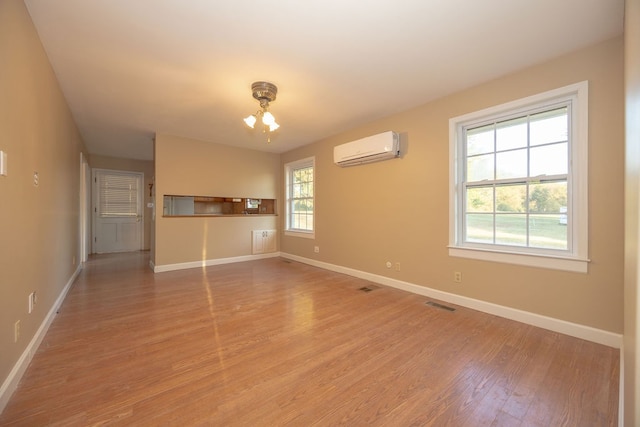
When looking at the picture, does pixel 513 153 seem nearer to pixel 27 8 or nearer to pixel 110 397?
pixel 110 397

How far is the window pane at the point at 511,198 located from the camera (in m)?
2.57

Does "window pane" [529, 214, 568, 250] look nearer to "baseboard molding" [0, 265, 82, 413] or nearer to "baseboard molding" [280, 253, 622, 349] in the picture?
"baseboard molding" [280, 253, 622, 349]

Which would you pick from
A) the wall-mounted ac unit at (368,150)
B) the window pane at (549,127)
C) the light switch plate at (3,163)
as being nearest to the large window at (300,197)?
the wall-mounted ac unit at (368,150)

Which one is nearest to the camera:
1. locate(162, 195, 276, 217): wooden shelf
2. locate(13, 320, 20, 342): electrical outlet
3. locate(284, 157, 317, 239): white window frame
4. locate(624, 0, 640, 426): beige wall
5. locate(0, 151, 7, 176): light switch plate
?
locate(624, 0, 640, 426): beige wall

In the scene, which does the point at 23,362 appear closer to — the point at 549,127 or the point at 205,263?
the point at 205,263

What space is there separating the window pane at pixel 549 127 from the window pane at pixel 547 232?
72cm

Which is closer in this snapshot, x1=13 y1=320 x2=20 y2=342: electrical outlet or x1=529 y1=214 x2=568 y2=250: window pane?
x1=13 y1=320 x2=20 y2=342: electrical outlet

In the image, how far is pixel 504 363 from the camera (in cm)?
185

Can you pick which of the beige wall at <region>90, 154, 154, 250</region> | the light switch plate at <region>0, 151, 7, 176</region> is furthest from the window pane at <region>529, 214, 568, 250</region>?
the beige wall at <region>90, 154, 154, 250</region>

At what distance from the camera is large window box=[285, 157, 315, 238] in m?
5.30

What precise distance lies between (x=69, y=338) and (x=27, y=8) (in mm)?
2446

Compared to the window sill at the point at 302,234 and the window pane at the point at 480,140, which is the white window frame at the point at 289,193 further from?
the window pane at the point at 480,140

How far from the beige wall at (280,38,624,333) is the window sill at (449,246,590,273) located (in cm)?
5

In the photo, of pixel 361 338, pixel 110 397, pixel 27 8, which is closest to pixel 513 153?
pixel 361 338
